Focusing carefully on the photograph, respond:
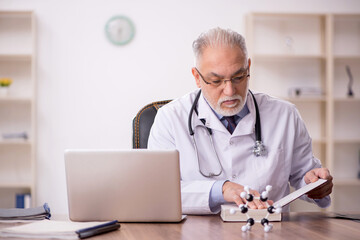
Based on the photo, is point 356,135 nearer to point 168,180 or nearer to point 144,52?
point 144,52

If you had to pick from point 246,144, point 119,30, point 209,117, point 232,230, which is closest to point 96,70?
point 119,30

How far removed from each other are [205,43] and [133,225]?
867 mm

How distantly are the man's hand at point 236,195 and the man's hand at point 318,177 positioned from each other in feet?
0.86

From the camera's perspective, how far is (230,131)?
2012 millimetres

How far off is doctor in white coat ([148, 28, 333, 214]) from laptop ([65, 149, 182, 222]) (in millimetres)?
454

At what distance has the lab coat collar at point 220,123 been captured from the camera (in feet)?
6.36

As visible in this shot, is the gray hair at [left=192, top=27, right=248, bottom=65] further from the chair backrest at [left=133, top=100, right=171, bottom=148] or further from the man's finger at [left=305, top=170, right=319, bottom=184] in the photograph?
the man's finger at [left=305, top=170, right=319, bottom=184]

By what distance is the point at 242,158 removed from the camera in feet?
6.36

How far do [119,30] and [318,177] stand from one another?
10.6 ft

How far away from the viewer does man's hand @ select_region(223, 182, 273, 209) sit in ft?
4.82

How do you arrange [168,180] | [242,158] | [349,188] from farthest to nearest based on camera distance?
[349,188], [242,158], [168,180]

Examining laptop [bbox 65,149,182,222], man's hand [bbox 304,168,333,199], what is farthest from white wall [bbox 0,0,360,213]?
laptop [bbox 65,149,182,222]

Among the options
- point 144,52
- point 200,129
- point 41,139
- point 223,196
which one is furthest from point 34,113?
point 223,196

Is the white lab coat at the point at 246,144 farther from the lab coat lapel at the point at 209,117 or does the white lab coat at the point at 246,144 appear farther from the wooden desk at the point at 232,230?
the wooden desk at the point at 232,230
